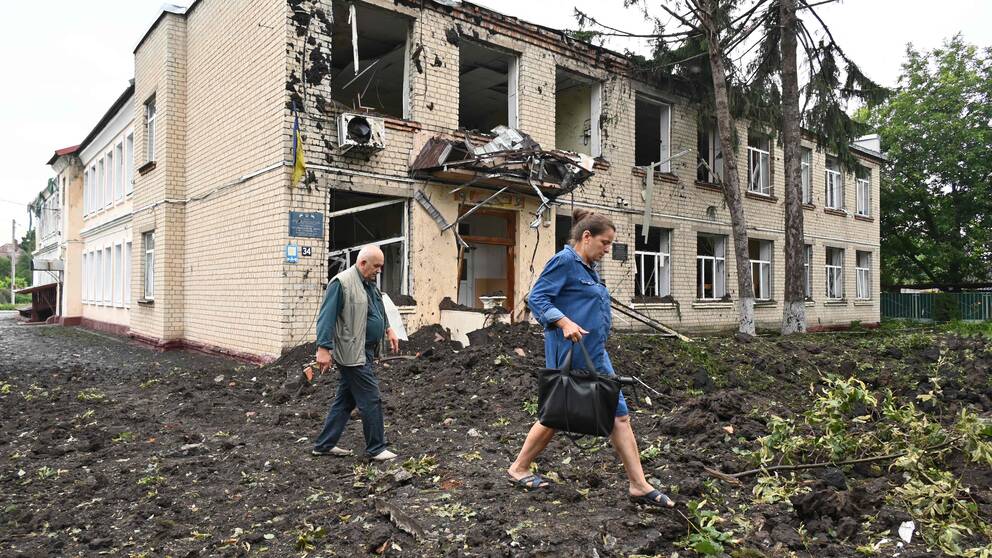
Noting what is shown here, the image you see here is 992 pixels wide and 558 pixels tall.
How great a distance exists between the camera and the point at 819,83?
14.6 meters

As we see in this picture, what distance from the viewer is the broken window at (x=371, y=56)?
11023 mm

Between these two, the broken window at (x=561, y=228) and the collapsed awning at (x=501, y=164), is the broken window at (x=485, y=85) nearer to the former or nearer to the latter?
the collapsed awning at (x=501, y=164)

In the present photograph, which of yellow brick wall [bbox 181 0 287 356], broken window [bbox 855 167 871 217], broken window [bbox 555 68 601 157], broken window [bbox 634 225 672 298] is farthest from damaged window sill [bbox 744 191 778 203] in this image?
yellow brick wall [bbox 181 0 287 356]

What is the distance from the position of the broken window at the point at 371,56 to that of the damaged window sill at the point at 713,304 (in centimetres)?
828

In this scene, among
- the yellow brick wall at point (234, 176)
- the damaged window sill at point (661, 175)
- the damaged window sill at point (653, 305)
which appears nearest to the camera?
the yellow brick wall at point (234, 176)

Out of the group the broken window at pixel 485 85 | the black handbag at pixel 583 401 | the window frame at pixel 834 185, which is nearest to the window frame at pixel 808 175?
the window frame at pixel 834 185

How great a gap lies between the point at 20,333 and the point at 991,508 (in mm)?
22252

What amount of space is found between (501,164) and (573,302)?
6.91 metres

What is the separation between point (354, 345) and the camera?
16.5 feet

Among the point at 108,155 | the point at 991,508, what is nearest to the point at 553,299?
the point at 991,508

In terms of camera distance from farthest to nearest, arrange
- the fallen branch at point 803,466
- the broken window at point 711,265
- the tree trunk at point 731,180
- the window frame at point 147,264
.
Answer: the broken window at point 711,265 < the window frame at point 147,264 < the tree trunk at point 731,180 < the fallen branch at point 803,466

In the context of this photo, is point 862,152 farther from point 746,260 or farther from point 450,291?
point 450,291

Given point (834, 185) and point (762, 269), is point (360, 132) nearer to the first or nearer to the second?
point (762, 269)

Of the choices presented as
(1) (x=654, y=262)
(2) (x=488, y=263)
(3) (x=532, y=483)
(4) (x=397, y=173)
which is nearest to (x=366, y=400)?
(3) (x=532, y=483)
